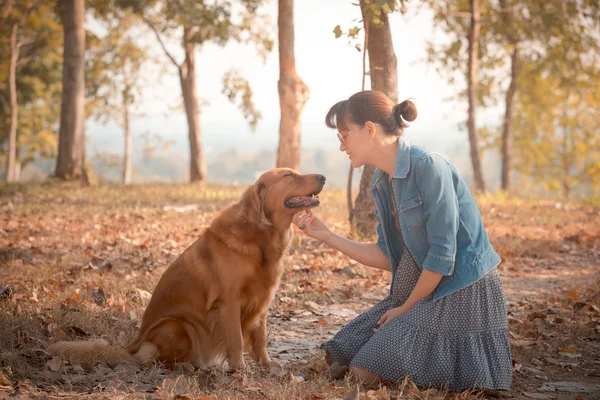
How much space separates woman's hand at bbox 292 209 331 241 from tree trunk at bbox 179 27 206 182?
1480 cm

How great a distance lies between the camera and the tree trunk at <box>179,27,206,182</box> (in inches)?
725

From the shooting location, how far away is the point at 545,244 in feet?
29.5

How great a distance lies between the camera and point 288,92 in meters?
9.52

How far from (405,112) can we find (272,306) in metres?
2.76

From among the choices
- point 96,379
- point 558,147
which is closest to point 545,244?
point 96,379

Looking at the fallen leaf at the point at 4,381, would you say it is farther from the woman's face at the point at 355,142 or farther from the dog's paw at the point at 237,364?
the woman's face at the point at 355,142

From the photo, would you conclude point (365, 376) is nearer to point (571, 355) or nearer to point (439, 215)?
point (439, 215)

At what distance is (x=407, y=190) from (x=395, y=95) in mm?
4712

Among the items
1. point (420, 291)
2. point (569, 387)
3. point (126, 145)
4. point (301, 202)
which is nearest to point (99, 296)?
point (301, 202)

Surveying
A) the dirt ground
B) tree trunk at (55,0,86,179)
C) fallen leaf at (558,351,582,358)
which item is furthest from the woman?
tree trunk at (55,0,86,179)

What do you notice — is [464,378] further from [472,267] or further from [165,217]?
[165,217]

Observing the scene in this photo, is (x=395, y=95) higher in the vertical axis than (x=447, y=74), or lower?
lower

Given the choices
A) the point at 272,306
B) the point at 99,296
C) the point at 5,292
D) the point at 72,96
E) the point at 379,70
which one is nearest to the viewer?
the point at 5,292

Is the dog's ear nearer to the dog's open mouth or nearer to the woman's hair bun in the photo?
the dog's open mouth
